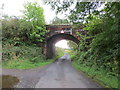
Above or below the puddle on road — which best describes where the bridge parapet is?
above

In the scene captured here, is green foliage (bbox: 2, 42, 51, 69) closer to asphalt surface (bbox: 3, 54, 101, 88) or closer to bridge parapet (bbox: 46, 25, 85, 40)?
asphalt surface (bbox: 3, 54, 101, 88)

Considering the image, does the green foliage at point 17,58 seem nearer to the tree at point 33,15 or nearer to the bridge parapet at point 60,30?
the tree at point 33,15

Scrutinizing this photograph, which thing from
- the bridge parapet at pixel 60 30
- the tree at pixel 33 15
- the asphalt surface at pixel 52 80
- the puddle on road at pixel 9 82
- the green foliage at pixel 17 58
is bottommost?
the asphalt surface at pixel 52 80

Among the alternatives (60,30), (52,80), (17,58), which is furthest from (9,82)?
(60,30)

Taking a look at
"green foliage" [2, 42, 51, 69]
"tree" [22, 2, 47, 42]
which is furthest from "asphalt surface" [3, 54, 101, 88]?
"tree" [22, 2, 47, 42]

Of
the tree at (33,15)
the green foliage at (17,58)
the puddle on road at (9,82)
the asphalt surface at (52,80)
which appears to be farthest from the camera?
the tree at (33,15)

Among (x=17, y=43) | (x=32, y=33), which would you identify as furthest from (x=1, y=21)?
(x=32, y=33)

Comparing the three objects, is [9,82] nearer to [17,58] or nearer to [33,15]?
[17,58]

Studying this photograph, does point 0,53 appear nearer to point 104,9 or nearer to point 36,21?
point 36,21

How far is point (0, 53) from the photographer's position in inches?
357

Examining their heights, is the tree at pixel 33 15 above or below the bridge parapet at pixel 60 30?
above

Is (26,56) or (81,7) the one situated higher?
(81,7)

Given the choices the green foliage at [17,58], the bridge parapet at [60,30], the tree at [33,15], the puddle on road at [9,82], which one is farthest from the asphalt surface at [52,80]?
the bridge parapet at [60,30]

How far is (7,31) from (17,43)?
240cm
